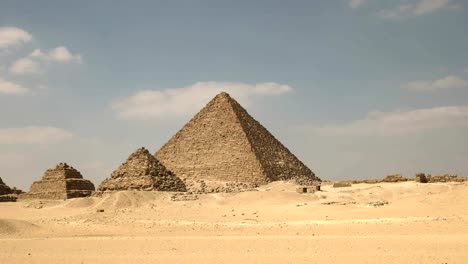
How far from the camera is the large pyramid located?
47.7 metres

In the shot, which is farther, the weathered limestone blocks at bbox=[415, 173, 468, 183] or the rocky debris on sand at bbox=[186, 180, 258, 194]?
the rocky debris on sand at bbox=[186, 180, 258, 194]

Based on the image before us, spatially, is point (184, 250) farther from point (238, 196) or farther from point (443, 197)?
point (238, 196)

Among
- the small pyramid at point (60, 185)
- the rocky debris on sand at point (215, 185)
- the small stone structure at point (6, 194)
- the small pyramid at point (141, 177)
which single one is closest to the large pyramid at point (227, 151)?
the rocky debris on sand at point (215, 185)

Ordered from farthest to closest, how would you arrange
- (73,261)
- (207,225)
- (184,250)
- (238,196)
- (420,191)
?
(238,196), (420,191), (207,225), (184,250), (73,261)

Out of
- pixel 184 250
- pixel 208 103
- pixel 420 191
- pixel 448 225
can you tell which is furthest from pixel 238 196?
pixel 208 103

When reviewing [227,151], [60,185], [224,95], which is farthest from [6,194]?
[224,95]

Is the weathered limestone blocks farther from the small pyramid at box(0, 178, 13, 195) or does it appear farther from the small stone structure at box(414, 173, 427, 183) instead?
the small pyramid at box(0, 178, 13, 195)

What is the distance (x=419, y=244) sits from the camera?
12.0m

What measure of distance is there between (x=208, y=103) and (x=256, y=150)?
33.2 ft

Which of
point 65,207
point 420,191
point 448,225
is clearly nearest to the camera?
point 448,225

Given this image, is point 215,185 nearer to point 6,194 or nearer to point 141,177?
point 141,177

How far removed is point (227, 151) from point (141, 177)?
17.7 m

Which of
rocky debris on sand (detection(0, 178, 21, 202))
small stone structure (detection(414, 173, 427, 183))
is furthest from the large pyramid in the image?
small stone structure (detection(414, 173, 427, 183))

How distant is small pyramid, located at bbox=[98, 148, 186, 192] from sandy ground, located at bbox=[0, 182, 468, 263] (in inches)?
103
